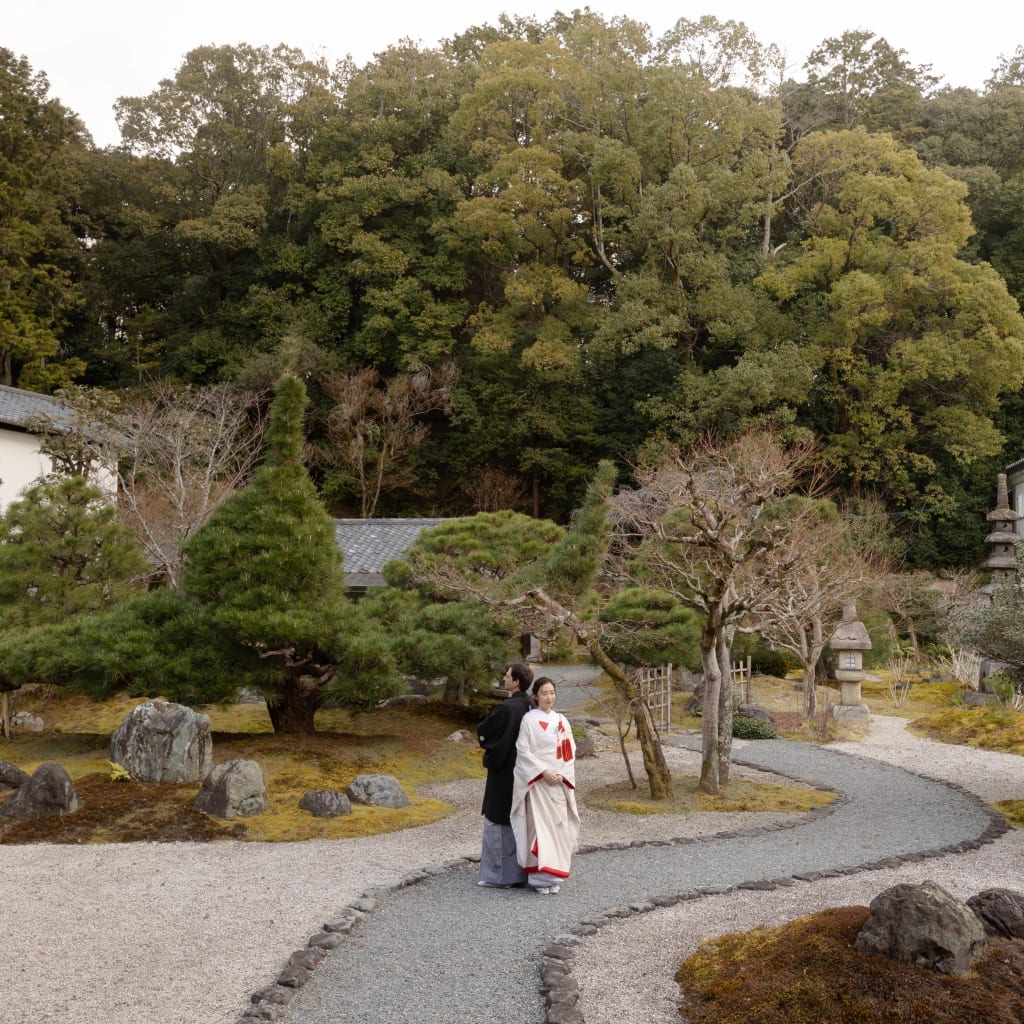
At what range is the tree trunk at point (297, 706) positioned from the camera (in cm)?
1137

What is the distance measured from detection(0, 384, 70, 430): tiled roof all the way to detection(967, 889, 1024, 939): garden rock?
22.9 meters

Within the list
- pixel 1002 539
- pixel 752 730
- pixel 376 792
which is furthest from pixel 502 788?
pixel 1002 539

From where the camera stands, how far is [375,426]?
2848cm

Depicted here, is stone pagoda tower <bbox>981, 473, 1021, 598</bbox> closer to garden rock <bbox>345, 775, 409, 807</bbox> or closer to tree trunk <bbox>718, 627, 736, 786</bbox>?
tree trunk <bbox>718, 627, 736, 786</bbox>

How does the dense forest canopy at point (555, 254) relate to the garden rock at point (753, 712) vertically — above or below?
above

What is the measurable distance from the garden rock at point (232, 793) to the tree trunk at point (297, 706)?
2458 millimetres

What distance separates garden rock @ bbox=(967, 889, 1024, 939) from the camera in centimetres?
455

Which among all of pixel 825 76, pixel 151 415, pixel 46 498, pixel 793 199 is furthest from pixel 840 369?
pixel 46 498

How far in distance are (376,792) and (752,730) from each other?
299 inches

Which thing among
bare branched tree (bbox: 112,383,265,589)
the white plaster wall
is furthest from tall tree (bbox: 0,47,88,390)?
bare branched tree (bbox: 112,383,265,589)

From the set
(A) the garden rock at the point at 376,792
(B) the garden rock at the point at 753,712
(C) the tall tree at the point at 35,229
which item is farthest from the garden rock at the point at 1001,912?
(C) the tall tree at the point at 35,229

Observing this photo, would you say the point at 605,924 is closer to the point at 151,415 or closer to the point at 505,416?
the point at 151,415

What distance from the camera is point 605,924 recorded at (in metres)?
5.77

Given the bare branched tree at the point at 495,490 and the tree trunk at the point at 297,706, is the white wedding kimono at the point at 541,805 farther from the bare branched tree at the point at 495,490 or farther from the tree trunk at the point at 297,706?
the bare branched tree at the point at 495,490
